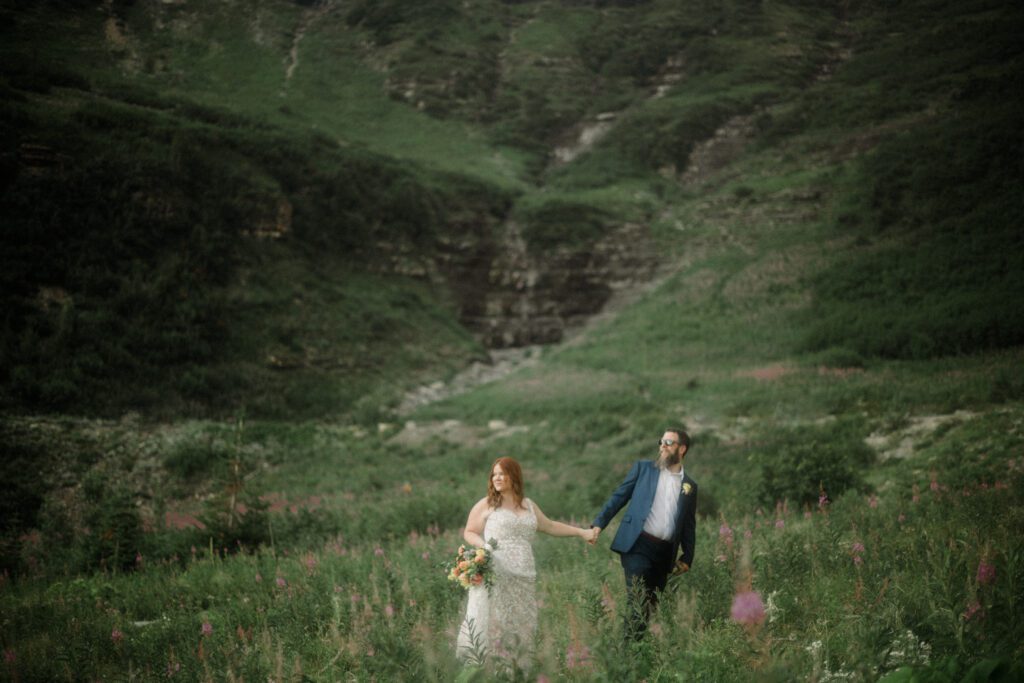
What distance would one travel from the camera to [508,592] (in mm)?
4277

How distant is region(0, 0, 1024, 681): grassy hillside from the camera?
4.67 m

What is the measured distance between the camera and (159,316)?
20641 mm

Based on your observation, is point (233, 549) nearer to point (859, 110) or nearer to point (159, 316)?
point (159, 316)

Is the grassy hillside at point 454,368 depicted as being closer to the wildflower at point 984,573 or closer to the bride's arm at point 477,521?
the wildflower at point 984,573

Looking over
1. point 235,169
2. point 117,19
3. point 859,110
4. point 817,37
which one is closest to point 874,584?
point 235,169

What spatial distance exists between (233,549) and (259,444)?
9.43 metres

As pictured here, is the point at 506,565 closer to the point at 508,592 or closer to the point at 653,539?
the point at 508,592

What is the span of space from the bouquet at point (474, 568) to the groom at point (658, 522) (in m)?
1.11

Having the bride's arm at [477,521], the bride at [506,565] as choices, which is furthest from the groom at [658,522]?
the bride's arm at [477,521]

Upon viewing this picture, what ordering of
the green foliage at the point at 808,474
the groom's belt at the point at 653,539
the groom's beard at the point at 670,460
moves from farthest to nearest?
the green foliage at the point at 808,474
the groom's beard at the point at 670,460
the groom's belt at the point at 653,539

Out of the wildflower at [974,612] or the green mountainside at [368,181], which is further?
the green mountainside at [368,181]

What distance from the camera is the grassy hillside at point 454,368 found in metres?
4.67

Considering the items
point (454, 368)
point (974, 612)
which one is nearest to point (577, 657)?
point (974, 612)

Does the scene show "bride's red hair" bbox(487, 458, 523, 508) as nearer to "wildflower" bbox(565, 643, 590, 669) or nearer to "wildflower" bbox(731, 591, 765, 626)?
"wildflower" bbox(565, 643, 590, 669)
